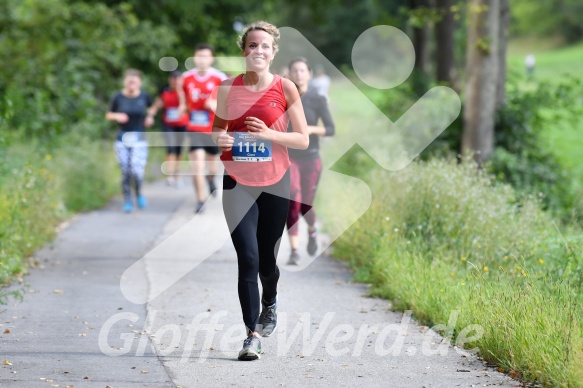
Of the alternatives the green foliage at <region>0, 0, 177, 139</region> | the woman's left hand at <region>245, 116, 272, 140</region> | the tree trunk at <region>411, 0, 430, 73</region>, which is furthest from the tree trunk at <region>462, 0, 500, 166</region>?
the tree trunk at <region>411, 0, 430, 73</region>

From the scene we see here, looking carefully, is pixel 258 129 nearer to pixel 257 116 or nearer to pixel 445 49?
pixel 257 116

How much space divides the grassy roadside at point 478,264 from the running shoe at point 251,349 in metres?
1.41

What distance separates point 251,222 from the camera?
6480mm

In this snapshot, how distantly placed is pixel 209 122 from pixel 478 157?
13.3 feet

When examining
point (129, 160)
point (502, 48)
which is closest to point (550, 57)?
point (502, 48)

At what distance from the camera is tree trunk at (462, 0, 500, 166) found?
1496 cm

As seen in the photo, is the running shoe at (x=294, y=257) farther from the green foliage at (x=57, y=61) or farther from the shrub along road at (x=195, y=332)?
the green foliage at (x=57, y=61)

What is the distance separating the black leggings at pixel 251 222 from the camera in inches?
254

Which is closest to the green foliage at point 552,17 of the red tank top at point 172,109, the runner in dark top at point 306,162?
the red tank top at point 172,109

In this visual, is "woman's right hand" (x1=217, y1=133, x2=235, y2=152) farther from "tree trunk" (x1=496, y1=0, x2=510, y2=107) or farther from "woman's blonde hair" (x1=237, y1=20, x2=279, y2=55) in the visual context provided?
"tree trunk" (x1=496, y1=0, x2=510, y2=107)

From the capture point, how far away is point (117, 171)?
62.2 ft

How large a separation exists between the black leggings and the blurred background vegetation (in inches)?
53.9

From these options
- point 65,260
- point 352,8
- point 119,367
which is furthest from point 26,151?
point 352,8

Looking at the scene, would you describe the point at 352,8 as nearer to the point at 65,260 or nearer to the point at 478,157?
the point at 478,157
